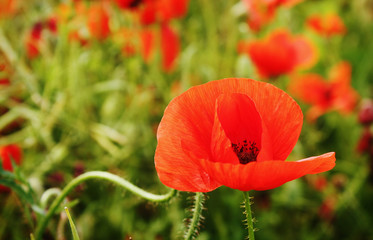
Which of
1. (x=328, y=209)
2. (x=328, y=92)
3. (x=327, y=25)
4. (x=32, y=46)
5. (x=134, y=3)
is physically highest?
(x=134, y=3)

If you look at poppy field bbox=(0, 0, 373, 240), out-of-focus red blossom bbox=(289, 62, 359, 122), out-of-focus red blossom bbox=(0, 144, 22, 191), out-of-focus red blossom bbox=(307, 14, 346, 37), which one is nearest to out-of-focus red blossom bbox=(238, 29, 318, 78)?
poppy field bbox=(0, 0, 373, 240)

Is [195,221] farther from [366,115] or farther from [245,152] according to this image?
[366,115]

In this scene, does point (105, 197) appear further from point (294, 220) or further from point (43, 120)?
point (294, 220)

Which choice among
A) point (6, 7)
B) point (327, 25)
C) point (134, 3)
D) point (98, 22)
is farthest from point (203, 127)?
point (327, 25)

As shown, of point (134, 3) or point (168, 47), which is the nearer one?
point (134, 3)

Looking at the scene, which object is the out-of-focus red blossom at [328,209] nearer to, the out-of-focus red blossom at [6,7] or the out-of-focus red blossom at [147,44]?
the out-of-focus red blossom at [147,44]

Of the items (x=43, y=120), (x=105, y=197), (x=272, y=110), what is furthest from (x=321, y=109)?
(x=272, y=110)
